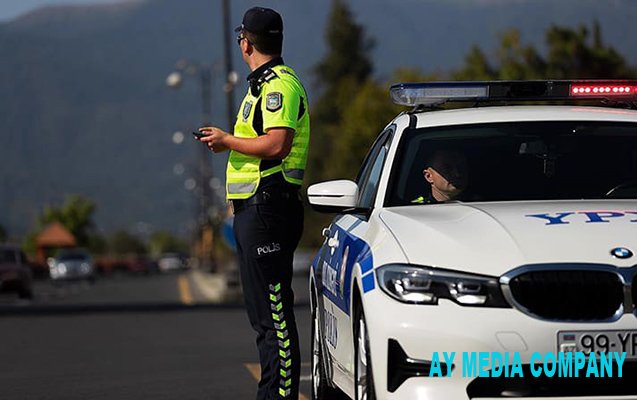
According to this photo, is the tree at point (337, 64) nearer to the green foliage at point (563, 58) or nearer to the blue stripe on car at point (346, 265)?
the green foliage at point (563, 58)

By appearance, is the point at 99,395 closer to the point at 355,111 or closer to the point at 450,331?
the point at 450,331

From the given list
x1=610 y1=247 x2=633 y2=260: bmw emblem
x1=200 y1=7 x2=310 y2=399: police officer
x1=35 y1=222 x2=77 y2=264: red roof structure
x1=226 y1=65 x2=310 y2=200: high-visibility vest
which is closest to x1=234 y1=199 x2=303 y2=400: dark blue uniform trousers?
x1=200 y1=7 x2=310 y2=399: police officer

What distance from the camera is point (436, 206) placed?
842 centimetres

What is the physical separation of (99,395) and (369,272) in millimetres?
4183

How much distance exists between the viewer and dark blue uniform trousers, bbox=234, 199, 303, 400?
8.94 meters

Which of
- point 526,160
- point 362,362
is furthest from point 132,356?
point 362,362

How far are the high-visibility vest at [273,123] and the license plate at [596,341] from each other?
2264 mm

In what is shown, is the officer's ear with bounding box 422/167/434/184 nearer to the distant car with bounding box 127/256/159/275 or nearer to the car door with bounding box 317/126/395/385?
the car door with bounding box 317/126/395/385

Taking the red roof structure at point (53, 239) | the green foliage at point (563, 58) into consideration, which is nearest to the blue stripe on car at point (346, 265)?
the green foliage at point (563, 58)

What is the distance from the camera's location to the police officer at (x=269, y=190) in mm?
8945

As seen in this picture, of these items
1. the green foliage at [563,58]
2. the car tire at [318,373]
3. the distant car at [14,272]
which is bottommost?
the distant car at [14,272]

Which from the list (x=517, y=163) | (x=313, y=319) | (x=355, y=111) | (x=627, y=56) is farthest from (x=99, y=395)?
(x=355, y=111)

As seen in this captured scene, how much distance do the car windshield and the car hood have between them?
57cm

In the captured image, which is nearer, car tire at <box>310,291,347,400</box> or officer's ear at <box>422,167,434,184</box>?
officer's ear at <box>422,167,434,184</box>
